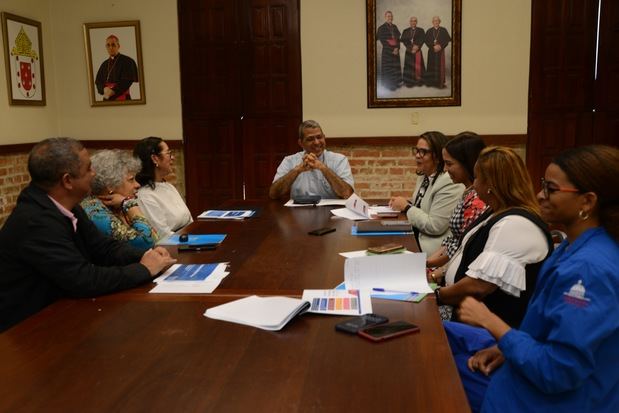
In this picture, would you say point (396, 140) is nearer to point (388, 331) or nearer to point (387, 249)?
point (387, 249)

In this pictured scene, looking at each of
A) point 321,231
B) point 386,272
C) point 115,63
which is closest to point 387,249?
point 386,272

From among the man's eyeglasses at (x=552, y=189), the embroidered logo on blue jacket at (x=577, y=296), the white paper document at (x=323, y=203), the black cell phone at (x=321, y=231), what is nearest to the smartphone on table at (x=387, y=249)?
the black cell phone at (x=321, y=231)

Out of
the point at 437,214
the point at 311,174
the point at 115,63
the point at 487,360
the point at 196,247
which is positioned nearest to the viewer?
the point at 487,360

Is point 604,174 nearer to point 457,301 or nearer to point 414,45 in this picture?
point 457,301

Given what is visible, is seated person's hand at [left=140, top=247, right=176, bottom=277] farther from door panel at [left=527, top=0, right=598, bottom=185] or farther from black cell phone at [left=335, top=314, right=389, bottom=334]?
door panel at [left=527, top=0, right=598, bottom=185]

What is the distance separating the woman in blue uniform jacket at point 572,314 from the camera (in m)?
1.35

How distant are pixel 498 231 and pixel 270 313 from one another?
0.83m

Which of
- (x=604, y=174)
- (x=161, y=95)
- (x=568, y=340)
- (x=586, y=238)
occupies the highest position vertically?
(x=161, y=95)

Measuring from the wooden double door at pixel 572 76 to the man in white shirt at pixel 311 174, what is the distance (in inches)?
92.9

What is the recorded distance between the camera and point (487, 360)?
5.83 ft

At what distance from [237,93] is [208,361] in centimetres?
477

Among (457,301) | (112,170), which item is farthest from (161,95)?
(457,301)

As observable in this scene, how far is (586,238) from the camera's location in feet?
4.93

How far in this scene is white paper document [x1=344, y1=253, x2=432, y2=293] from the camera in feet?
6.69
